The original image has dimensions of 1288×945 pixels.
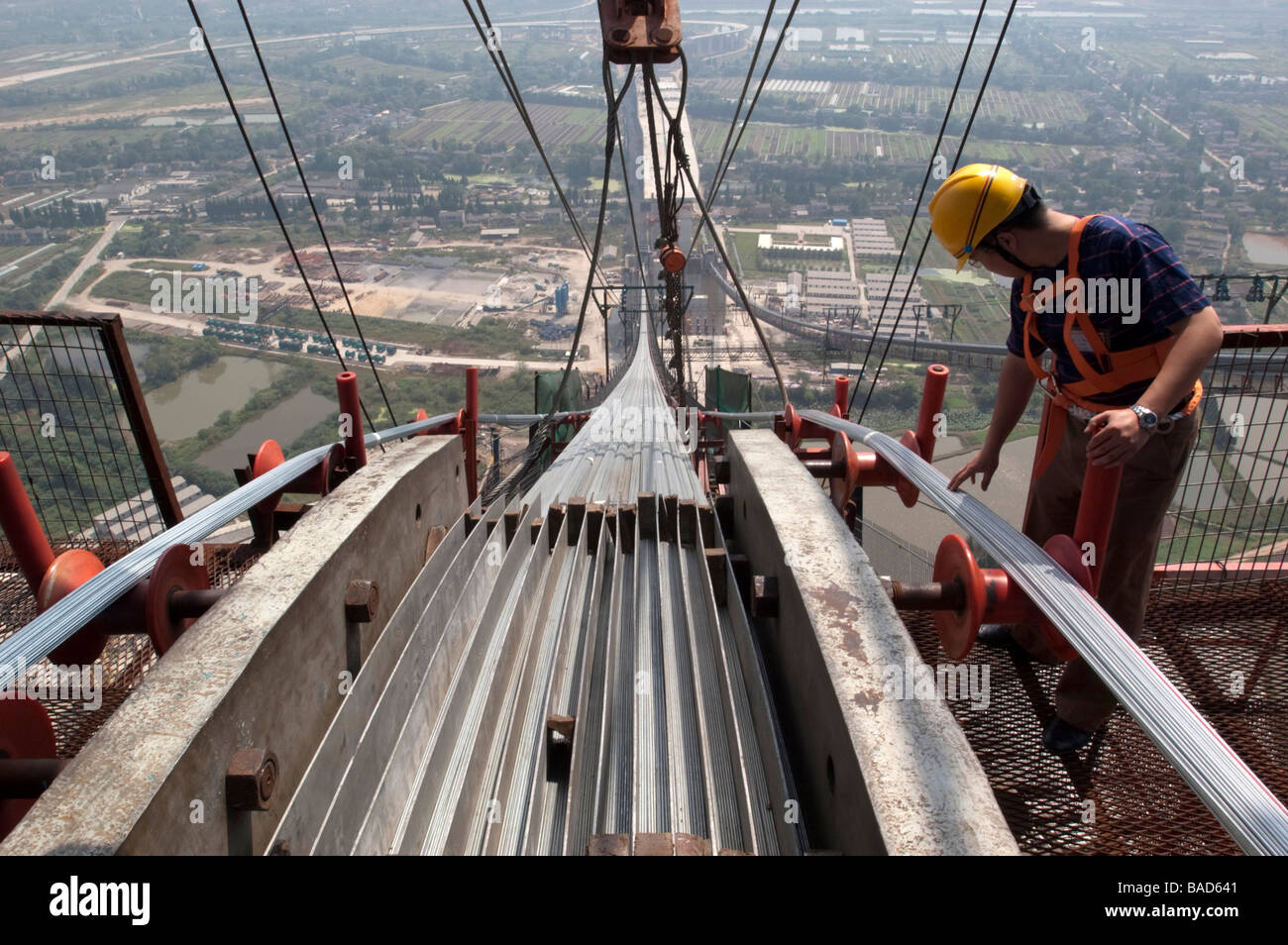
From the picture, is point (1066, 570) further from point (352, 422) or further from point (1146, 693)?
point (352, 422)

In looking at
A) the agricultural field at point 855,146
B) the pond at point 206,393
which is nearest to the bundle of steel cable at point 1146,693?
the pond at point 206,393

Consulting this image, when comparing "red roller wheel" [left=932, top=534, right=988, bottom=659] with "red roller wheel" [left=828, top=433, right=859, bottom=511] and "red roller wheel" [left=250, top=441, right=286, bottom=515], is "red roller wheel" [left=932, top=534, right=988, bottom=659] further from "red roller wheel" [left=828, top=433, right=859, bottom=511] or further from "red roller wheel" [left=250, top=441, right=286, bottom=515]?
"red roller wheel" [left=250, top=441, right=286, bottom=515]

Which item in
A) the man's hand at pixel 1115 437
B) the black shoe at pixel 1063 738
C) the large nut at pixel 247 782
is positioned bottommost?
the black shoe at pixel 1063 738

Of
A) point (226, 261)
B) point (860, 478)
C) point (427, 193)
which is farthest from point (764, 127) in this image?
point (860, 478)

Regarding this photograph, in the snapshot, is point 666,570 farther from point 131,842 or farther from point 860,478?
point 131,842

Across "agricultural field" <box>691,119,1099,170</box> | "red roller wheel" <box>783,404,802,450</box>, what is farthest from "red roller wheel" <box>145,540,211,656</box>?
"agricultural field" <box>691,119,1099,170</box>

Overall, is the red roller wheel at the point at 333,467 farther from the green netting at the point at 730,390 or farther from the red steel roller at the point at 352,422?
the green netting at the point at 730,390
